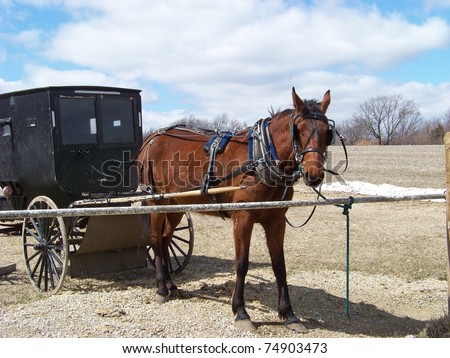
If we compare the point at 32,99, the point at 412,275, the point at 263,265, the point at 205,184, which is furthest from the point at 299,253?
the point at 32,99

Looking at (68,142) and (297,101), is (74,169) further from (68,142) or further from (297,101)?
(297,101)

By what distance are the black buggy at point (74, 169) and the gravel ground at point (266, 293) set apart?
1.16 feet

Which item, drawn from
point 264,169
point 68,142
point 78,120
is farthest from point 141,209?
point 78,120

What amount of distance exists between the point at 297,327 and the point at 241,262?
0.83 metres

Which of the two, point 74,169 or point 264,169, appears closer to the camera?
point 264,169

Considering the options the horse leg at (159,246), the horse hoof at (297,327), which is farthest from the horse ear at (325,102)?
the horse leg at (159,246)

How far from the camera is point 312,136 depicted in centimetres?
435

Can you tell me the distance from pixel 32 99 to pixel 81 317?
10.5 ft

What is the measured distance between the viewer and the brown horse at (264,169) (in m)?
4.44

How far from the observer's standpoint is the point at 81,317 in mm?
5008

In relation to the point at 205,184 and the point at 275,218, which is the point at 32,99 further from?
the point at 275,218

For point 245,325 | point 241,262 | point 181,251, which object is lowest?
point 245,325

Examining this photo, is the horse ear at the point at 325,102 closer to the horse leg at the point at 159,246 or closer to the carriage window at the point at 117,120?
the horse leg at the point at 159,246

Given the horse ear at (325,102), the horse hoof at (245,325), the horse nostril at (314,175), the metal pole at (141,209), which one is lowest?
the horse hoof at (245,325)
